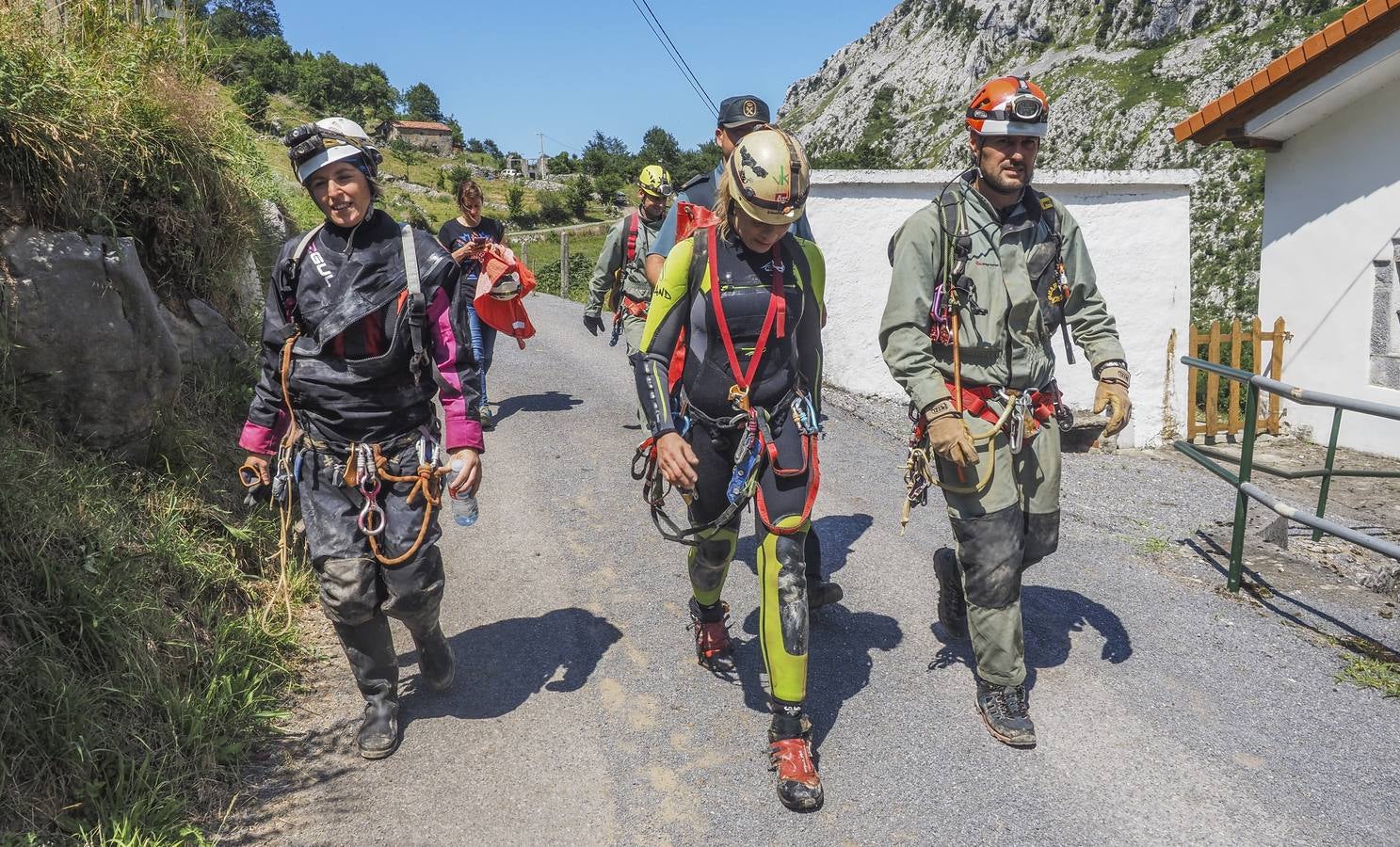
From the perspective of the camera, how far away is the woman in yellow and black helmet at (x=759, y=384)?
126 inches

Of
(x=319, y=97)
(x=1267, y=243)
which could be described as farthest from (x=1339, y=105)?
(x=319, y=97)

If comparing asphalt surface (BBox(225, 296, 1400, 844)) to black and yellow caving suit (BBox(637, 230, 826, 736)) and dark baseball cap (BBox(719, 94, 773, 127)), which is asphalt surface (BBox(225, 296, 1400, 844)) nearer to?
black and yellow caving suit (BBox(637, 230, 826, 736))

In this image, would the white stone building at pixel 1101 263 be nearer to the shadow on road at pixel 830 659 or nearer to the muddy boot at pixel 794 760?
the shadow on road at pixel 830 659

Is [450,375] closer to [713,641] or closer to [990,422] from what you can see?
[713,641]

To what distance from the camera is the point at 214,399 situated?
525cm

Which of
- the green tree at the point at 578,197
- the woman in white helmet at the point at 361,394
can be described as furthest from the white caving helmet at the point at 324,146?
the green tree at the point at 578,197

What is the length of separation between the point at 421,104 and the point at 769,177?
482ft

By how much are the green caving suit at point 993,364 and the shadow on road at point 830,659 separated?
2.05ft

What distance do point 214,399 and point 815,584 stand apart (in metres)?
3.61

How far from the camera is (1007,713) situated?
11.5 feet

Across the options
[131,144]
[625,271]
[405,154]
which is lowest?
[625,271]

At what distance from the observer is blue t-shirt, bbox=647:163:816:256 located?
465 cm

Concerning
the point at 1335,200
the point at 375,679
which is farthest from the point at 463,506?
the point at 1335,200

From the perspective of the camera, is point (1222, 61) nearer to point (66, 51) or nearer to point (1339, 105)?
point (1339, 105)
